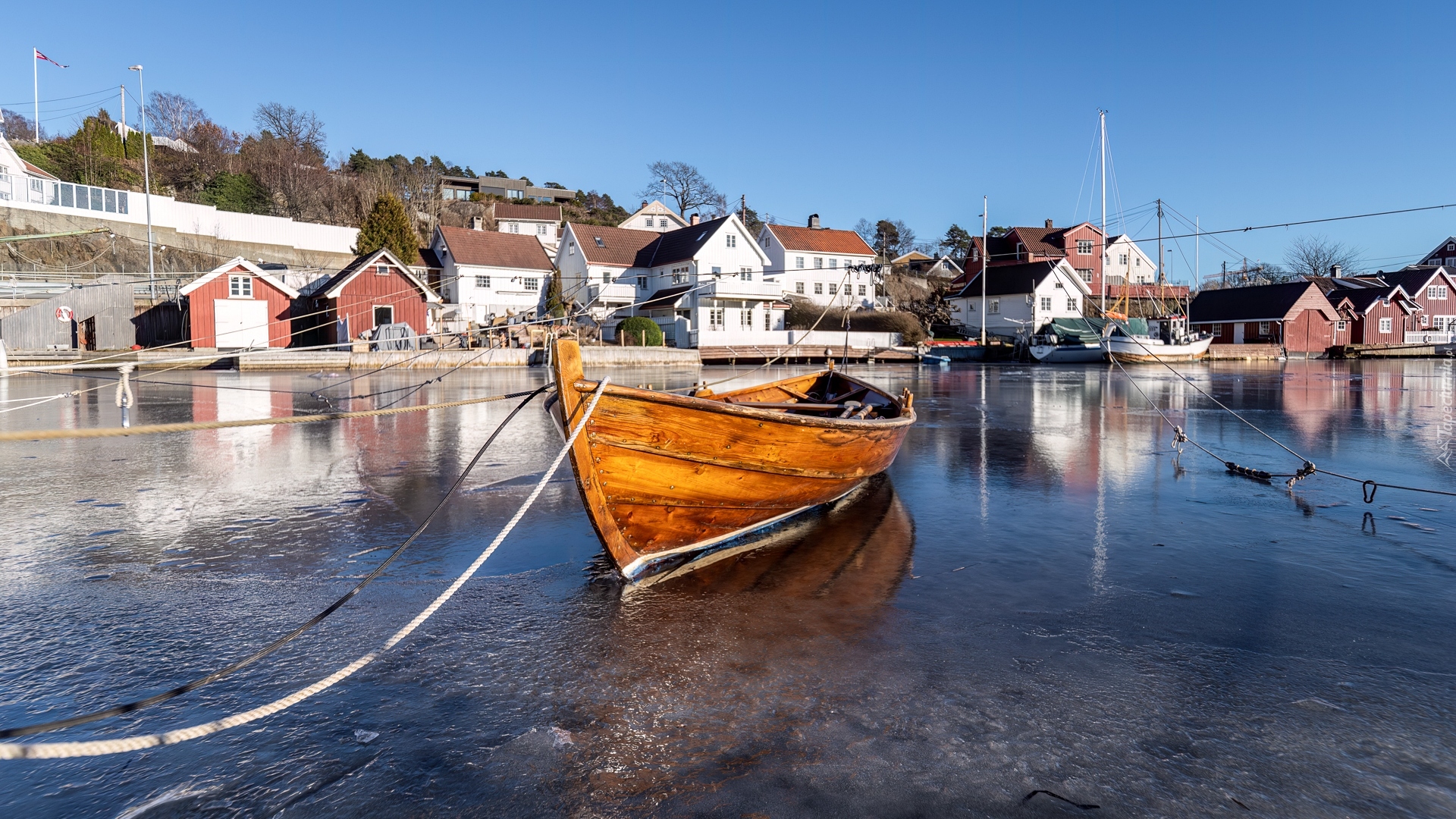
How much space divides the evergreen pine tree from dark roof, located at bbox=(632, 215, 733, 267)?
15.1 metres

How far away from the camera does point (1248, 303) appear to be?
193 ft

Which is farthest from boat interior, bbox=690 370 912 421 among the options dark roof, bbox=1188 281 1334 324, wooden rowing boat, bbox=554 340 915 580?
dark roof, bbox=1188 281 1334 324

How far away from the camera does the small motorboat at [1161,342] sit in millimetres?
45750

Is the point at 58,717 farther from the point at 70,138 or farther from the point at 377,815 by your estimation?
the point at 70,138

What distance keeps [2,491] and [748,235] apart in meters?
49.7

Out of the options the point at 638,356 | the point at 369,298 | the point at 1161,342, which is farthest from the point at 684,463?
the point at 1161,342

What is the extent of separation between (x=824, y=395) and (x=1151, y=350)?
3929 centimetres

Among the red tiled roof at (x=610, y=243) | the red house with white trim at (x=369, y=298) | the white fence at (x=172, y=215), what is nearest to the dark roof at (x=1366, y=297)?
the red tiled roof at (x=610, y=243)

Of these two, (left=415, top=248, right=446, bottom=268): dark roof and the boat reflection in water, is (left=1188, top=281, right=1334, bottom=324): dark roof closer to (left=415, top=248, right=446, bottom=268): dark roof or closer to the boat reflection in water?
(left=415, top=248, right=446, bottom=268): dark roof

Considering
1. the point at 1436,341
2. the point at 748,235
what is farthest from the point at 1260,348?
the point at 748,235

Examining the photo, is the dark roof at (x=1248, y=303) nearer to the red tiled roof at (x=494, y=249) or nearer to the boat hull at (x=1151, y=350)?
the boat hull at (x=1151, y=350)

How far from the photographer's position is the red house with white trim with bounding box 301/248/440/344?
125ft

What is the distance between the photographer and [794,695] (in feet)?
13.0

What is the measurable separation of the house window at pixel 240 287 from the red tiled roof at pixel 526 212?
34550 millimetres
